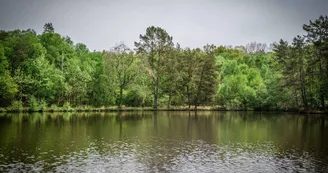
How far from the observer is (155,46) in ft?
257

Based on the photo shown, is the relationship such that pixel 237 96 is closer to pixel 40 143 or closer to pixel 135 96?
pixel 135 96

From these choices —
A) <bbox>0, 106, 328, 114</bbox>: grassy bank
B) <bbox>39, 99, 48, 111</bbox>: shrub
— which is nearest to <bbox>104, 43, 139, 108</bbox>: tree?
<bbox>0, 106, 328, 114</bbox>: grassy bank

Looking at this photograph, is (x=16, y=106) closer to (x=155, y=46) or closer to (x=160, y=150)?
(x=155, y=46)

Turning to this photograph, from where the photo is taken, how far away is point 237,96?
8294 centimetres

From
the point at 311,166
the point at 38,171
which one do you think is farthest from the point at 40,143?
the point at 311,166

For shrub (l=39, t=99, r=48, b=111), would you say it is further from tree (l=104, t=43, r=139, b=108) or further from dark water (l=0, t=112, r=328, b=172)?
dark water (l=0, t=112, r=328, b=172)

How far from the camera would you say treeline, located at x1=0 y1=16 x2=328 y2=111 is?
67375 millimetres

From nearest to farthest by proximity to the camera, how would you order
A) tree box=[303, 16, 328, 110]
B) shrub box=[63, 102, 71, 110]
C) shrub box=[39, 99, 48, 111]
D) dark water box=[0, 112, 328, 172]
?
dark water box=[0, 112, 328, 172], tree box=[303, 16, 328, 110], shrub box=[39, 99, 48, 111], shrub box=[63, 102, 71, 110]

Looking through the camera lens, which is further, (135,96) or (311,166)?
(135,96)

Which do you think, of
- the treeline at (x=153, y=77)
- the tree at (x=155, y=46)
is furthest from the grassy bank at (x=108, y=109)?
the tree at (x=155, y=46)

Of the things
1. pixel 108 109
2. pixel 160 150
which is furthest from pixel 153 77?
pixel 160 150

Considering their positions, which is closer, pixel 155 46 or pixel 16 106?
pixel 16 106

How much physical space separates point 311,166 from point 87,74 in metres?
62.0

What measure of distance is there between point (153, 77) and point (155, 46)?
25.3 ft
